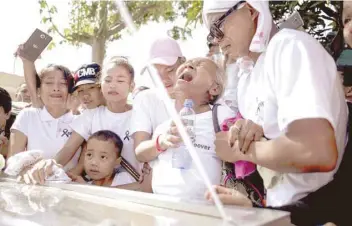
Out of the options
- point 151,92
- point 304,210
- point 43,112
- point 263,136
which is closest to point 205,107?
point 151,92

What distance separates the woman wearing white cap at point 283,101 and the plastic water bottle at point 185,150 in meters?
0.45

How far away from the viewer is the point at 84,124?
2855mm

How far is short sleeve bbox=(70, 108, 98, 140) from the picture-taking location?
284 cm

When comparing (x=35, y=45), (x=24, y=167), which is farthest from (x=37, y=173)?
(x=35, y=45)

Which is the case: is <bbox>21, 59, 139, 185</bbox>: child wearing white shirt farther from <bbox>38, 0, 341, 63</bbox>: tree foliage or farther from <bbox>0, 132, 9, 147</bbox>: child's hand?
<bbox>38, 0, 341, 63</bbox>: tree foliage

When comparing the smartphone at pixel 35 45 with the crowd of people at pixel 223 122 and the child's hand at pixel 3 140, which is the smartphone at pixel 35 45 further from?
the child's hand at pixel 3 140

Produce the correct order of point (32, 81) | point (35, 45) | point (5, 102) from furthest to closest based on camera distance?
1. point (5, 102)
2. point (32, 81)
3. point (35, 45)

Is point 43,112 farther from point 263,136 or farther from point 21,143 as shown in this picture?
point 263,136

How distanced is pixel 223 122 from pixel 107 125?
3.55 ft

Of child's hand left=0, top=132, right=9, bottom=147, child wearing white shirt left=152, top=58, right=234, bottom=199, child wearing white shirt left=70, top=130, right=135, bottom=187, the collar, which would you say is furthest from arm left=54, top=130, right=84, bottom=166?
child's hand left=0, top=132, right=9, bottom=147

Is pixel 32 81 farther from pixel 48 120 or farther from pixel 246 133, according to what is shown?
pixel 246 133

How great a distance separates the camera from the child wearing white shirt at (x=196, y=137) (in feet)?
6.61

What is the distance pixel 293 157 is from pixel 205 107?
41.5 inches

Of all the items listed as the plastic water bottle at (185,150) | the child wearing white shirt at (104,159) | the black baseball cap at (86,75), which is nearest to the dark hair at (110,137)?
the child wearing white shirt at (104,159)
